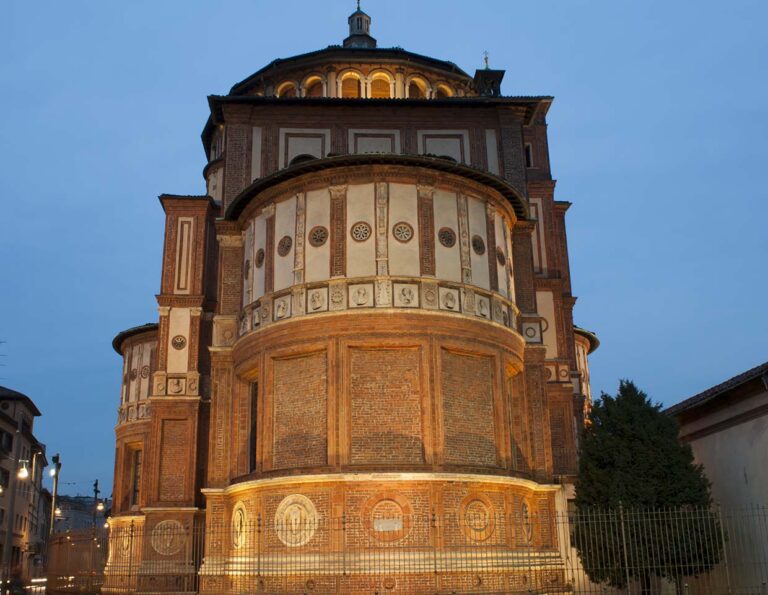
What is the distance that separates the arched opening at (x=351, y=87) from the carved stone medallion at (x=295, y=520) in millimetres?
19330

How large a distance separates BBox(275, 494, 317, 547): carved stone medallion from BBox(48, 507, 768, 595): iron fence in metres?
0.04

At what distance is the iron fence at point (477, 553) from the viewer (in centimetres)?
2167

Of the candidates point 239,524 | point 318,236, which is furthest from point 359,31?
point 239,524

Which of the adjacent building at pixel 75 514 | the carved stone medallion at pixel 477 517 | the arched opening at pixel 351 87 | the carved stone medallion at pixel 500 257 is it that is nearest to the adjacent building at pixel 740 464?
the carved stone medallion at pixel 477 517

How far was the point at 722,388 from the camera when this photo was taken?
24.7 m

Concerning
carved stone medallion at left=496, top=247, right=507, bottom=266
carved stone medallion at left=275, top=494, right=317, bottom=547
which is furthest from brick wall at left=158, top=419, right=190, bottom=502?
carved stone medallion at left=496, top=247, right=507, bottom=266

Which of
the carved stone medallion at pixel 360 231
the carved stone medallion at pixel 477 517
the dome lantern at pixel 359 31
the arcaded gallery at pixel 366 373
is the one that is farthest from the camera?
the dome lantern at pixel 359 31

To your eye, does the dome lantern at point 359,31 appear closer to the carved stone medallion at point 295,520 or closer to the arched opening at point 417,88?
the arched opening at point 417,88

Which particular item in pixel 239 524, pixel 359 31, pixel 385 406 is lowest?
pixel 239 524

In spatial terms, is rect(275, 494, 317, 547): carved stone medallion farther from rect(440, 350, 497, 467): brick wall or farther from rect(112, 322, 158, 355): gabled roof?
rect(112, 322, 158, 355): gabled roof

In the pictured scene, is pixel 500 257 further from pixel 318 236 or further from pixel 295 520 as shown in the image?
pixel 295 520

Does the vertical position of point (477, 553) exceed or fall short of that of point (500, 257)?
it falls short

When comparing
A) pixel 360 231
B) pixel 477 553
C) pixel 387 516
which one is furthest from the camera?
pixel 360 231

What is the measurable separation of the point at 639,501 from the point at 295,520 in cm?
937
